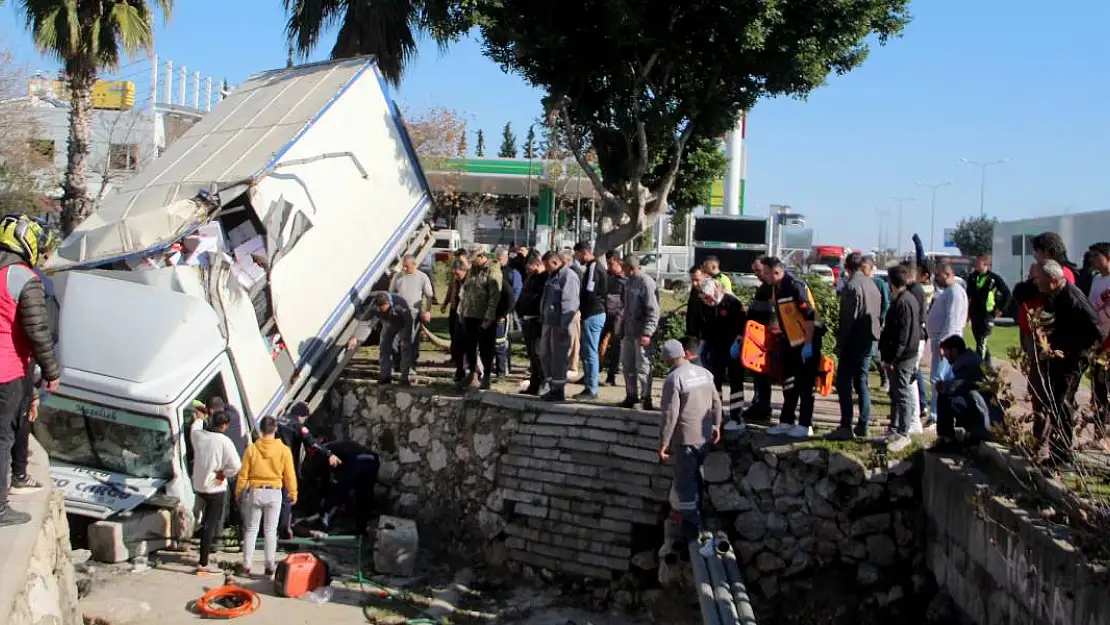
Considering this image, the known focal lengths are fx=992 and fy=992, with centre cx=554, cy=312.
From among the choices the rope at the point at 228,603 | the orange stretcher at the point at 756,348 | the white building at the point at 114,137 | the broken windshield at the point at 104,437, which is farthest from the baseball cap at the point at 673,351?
the white building at the point at 114,137

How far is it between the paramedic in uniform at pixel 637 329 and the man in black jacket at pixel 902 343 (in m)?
2.44

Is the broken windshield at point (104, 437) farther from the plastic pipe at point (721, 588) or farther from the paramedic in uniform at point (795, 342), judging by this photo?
the paramedic in uniform at point (795, 342)

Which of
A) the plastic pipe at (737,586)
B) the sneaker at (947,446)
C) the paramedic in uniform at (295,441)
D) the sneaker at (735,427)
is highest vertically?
the sneaker at (947,446)

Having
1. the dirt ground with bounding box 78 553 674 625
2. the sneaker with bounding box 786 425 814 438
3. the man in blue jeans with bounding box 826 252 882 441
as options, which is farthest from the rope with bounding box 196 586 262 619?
the man in blue jeans with bounding box 826 252 882 441

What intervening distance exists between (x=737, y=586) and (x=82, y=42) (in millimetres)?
15347

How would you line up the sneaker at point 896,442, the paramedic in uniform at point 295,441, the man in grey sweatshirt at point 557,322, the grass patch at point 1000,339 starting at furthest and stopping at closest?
1. the grass patch at point 1000,339
2. the paramedic in uniform at point 295,441
3. the man in grey sweatshirt at point 557,322
4. the sneaker at point 896,442

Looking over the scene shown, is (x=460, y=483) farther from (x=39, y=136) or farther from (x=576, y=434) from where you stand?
(x=39, y=136)

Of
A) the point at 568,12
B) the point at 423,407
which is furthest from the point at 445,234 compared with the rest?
the point at 423,407

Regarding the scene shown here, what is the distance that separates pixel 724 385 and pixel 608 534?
316 cm

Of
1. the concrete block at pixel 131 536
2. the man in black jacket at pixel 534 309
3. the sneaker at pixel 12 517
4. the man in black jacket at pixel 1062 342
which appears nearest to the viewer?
the sneaker at pixel 12 517

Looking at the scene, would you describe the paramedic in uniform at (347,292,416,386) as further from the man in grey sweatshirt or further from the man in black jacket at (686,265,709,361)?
the man in black jacket at (686,265,709,361)

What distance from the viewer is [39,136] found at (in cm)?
2875

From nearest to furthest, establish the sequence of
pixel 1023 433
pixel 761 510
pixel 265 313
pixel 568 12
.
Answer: pixel 1023 433 < pixel 761 510 < pixel 265 313 < pixel 568 12

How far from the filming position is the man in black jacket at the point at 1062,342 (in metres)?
7.27
